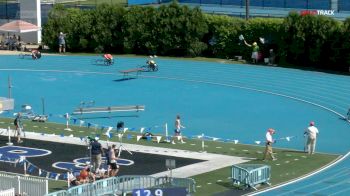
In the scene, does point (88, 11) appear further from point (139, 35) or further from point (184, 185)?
point (184, 185)

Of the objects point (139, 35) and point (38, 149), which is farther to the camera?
point (139, 35)

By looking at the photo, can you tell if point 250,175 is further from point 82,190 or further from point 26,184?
point 26,184

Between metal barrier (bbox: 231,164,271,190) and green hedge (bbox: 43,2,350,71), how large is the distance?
84.6ft

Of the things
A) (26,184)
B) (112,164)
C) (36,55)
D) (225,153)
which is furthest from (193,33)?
(26,184)

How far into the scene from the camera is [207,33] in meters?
60.3

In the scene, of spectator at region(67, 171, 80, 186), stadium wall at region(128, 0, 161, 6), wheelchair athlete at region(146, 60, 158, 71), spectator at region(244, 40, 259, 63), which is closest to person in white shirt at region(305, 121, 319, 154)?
spectator at region(67, 171, 80, 186)

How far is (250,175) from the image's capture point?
90.1 ft

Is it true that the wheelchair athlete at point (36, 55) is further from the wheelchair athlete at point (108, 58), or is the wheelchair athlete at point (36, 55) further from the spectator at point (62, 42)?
the wheelchair athlete at point (108, 58)

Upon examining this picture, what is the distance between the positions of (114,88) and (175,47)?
11950 mm

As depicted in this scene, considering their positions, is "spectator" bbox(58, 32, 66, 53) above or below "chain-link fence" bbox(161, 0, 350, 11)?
below

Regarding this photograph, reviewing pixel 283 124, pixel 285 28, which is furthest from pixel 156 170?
pixel 285 28

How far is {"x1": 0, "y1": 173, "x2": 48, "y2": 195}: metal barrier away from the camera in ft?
83.7

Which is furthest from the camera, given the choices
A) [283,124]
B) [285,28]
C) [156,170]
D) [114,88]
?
[285,28]

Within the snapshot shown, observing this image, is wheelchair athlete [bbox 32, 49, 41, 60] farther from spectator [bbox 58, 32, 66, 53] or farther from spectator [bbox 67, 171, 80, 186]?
spectator [bbox 67, 171, 80, 186]
